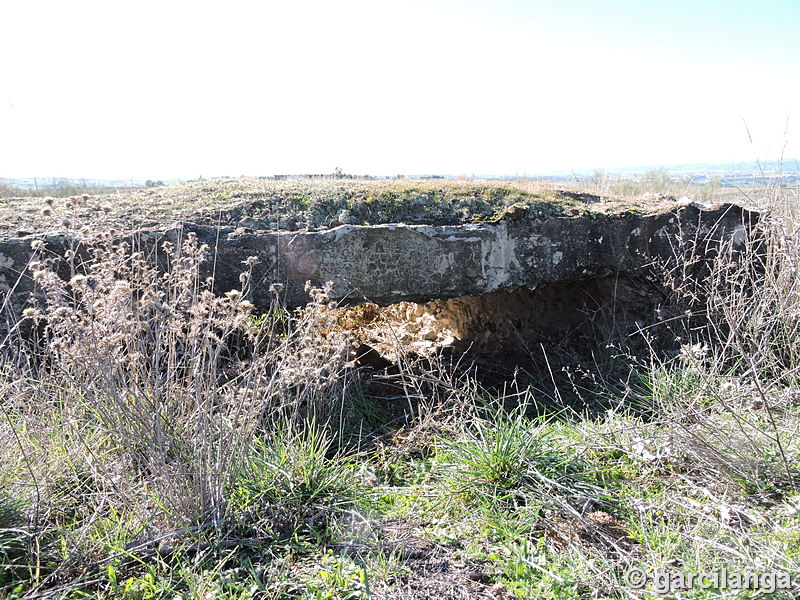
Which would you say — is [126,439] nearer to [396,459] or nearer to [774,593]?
[396,459]

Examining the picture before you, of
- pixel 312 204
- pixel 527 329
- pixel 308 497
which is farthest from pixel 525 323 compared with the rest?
pixel 308 497

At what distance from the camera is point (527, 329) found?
4.35 metres

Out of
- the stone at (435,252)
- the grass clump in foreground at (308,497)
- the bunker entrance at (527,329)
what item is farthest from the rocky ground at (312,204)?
the grass clump in foreground at (308,497)

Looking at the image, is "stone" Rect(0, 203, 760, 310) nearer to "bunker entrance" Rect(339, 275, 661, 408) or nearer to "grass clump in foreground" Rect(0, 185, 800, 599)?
"bunker entrance" Rect(339, 275, 661, 408)

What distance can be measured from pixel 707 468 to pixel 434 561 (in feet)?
4.23

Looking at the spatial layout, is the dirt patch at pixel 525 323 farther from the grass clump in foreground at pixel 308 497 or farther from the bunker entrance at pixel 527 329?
the grass clump in foreground at pixel 308 497

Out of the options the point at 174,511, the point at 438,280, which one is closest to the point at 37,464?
the point at 174,511

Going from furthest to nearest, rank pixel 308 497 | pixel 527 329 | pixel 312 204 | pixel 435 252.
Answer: pixel 527 329, pixel 312 204, pixel 435 252, pixel 308 497

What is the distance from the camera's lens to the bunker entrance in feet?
13.3

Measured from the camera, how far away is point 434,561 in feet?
6.70

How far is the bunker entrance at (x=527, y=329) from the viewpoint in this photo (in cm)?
406

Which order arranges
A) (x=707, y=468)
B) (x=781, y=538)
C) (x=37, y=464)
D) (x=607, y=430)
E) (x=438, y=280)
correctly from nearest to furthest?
(x=781, y=538), (x=37, y=464), (x=707, y=468), (x=607, y=430), (x=438, y=280)

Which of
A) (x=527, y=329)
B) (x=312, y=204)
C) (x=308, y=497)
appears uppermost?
(x=312, y=204)

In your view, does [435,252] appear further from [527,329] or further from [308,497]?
[308,497]
